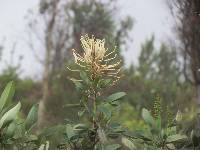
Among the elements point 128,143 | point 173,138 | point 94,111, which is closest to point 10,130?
point 94,111

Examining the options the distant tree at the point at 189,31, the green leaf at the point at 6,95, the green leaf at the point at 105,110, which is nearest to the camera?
the green leaf at the point at 105,110

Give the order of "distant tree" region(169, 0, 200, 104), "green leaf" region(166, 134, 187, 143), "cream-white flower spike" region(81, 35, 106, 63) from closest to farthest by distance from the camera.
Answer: "cream-white flower spike" region(81, 35, 106, 63)
"green leaf" region(166, 134, 187, 143)
"distant tree" region(169, 0, 200, 104)

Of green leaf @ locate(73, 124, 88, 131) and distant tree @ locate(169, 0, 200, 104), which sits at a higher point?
distant tree @ locate(169, 0, 200, 104)

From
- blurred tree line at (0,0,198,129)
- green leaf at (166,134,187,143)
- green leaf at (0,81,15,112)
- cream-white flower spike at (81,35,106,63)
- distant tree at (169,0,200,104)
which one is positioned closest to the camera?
cream-white flower spike at (81,35,106,63)

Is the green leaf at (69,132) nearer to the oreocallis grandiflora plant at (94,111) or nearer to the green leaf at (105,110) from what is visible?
the oreocallis grandiflora plant at (94,111)

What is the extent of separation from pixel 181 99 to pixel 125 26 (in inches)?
308

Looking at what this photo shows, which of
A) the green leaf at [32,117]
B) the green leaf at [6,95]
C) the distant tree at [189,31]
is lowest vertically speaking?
the green leaf at [32,117]

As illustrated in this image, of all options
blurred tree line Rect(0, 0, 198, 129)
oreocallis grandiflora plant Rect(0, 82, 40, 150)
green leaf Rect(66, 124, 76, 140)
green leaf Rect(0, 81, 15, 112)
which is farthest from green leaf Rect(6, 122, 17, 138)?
blurred tree line Rect(0, 0, 198, 129)

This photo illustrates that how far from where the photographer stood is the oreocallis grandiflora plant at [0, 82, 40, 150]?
130 inches

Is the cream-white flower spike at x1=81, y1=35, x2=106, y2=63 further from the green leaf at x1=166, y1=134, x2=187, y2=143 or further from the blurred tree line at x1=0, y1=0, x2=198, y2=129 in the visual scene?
the blurred tree line at x1=0, y1=0, x2=198, y2=129

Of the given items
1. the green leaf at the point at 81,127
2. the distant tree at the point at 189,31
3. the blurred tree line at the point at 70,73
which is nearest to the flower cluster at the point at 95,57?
the green leaf at the point at 81,127

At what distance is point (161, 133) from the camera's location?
355 centimetres

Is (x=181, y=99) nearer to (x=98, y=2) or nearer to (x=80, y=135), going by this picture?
(x=98, y=2)

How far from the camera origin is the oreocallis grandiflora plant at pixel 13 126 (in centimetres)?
329
